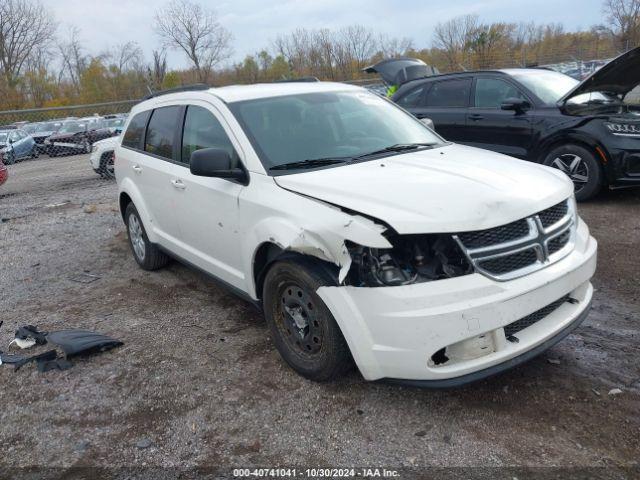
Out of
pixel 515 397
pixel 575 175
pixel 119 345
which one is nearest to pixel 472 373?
pixel 515 397

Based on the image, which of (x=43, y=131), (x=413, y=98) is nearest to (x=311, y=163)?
(x=413, y=98)

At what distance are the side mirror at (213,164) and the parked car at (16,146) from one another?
67.3ft

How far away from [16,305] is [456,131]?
6.03m

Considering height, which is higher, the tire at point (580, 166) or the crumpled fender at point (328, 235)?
the crumpled fender at point (328, 235)

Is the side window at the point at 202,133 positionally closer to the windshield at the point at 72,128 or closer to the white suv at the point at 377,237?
the white suv at the point at 377,237

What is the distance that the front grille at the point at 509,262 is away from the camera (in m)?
2.67

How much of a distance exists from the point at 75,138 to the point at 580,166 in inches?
816

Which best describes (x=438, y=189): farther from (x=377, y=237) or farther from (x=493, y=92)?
(x=493, y=92)

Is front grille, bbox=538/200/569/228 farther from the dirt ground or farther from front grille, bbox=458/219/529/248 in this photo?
the dirt ground

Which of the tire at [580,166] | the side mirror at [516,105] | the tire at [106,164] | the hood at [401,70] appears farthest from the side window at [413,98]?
the tire at [106,164]

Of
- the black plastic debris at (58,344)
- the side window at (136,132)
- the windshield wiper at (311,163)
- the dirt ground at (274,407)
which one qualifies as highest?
the side window at (136,132)

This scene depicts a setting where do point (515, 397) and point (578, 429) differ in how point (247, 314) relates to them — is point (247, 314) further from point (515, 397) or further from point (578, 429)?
point (578, 429)

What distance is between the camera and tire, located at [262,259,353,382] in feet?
9.63

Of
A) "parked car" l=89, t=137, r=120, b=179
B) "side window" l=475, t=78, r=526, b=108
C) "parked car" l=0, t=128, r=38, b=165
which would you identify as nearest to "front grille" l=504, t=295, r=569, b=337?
"side window" l=475, t=78, r=526, b=108
